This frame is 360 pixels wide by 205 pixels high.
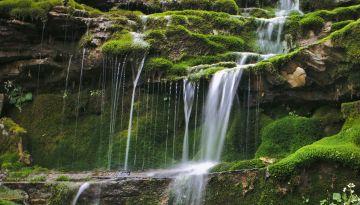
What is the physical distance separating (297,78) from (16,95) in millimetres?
11681

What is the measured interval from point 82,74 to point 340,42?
32.9ft

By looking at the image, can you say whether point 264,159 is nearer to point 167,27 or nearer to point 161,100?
point 161,100

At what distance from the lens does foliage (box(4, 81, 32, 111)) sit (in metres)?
21.2

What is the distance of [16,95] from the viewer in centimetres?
2131

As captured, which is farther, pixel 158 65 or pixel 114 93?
pixel 114 93

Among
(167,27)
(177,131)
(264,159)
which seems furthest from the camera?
(167,27)

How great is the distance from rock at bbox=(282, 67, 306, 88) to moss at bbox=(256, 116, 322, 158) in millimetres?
1031

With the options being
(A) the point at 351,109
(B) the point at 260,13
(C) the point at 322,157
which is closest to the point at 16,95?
(B) the point at 260,13

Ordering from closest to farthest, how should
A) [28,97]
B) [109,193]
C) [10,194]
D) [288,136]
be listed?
1. [109,193]
2. [10,194]
3. [288,136]
4. [28,97]

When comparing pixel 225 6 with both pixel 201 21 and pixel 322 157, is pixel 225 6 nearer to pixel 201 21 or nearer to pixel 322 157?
pixel 201 21

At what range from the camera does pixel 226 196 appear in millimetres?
12914

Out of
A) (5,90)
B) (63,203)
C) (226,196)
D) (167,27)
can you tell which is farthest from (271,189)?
(5,90)

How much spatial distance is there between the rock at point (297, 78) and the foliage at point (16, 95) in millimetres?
10848

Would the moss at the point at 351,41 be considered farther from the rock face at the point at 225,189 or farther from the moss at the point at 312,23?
the moss at the point at 312,23
